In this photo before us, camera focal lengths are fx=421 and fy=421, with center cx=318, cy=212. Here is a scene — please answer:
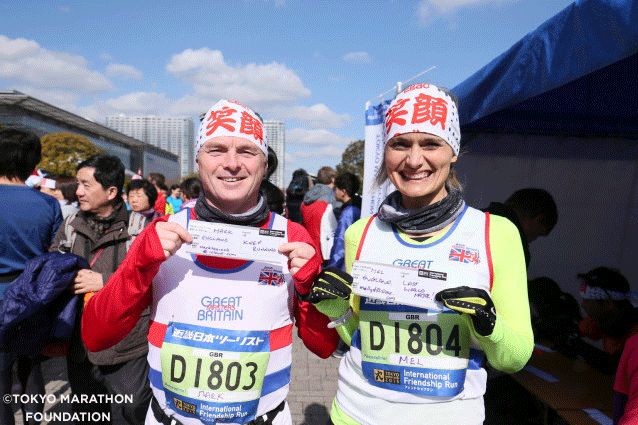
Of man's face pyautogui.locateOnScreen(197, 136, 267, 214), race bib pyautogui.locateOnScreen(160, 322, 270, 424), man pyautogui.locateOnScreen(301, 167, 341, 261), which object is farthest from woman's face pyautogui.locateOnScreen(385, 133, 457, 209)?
man pyautogui.locateOnScreen(301, 167, 341, 261)

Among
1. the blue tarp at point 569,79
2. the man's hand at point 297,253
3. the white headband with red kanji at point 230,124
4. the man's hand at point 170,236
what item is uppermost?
the blue tarp at point 569,79

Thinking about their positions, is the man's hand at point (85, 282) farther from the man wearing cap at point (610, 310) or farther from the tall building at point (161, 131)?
the tall building at point (161, 131)

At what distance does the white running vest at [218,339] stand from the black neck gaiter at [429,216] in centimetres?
49

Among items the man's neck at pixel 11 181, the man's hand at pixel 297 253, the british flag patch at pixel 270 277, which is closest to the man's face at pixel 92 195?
the man's neck at pixel 11 181

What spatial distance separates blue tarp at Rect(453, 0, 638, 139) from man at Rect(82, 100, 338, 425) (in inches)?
73.8

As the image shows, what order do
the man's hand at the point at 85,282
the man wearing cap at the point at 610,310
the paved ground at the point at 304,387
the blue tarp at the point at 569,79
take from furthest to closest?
the paved ground at the point at 304,387, the man wearing cap at the point at 610,310, the man's hand at the point at 85,282, the blue tarp at the point at 569,79

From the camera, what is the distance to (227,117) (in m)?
1.86

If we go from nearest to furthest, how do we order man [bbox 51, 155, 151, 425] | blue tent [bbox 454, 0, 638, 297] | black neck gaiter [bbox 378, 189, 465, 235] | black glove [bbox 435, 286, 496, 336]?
black glove [bbox 435, 286, 496, 336], black neck gaiter [bbox 378, 189, 465, 235], man [bbox 51, 155, 151, 425], blue tent [bbox 454, 0, 638, 297]

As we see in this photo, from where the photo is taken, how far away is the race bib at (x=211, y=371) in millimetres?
1651

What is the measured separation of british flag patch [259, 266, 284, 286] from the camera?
1773 millimetres

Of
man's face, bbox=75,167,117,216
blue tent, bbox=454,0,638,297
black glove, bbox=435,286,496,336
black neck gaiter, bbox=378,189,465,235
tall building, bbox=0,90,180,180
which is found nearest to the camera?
black glove, bbox=435,286,496,336

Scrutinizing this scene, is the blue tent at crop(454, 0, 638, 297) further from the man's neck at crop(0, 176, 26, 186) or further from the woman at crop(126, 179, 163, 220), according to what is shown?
the man's neck at crop(0, 176, 26, 186)

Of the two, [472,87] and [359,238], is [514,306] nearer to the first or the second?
[359,238]

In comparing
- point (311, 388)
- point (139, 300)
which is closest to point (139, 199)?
point (311, 388)
